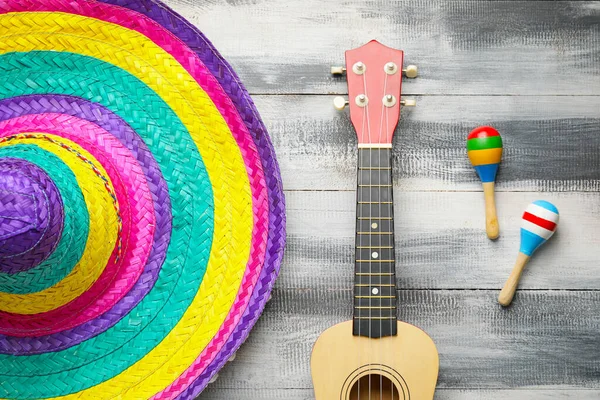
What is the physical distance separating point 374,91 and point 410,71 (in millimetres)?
81

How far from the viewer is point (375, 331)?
3.59ft

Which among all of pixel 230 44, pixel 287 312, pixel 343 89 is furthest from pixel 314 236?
pixel 230 44

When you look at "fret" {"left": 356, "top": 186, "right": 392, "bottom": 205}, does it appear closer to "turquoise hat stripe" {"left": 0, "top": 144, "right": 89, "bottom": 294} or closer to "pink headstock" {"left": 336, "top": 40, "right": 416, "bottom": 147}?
"pink headstock" {"left": 336, "top": 40, "right": 416, "bottom": 147}

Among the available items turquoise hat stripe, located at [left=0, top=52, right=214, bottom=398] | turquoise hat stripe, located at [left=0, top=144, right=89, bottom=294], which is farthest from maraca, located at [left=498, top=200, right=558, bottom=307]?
turquoise hat stripe, located at [left=0, top=144, right=89, bottom=294]

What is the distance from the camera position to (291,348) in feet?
3.91

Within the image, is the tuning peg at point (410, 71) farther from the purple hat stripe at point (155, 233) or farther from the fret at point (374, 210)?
the purple hat stripe at point (155, 233)

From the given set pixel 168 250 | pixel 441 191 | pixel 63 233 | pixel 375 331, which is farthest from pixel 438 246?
pixel 63 233

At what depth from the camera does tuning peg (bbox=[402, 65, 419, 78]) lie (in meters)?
1.16

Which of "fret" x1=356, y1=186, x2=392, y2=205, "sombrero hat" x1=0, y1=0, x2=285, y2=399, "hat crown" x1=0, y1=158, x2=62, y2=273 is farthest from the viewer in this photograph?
"fret" x1=356, y1=186, x2=392, y2=205

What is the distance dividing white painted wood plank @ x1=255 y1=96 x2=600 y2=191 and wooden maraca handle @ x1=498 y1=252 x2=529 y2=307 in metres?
0.14

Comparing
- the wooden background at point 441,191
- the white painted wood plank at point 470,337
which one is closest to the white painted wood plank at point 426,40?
the wooden background at point 441,191

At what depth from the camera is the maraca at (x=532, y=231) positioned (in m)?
1.16

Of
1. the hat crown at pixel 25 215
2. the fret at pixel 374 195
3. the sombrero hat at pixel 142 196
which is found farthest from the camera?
the fret at pixel 374 195

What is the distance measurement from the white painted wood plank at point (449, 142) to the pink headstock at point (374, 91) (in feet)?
0.24
